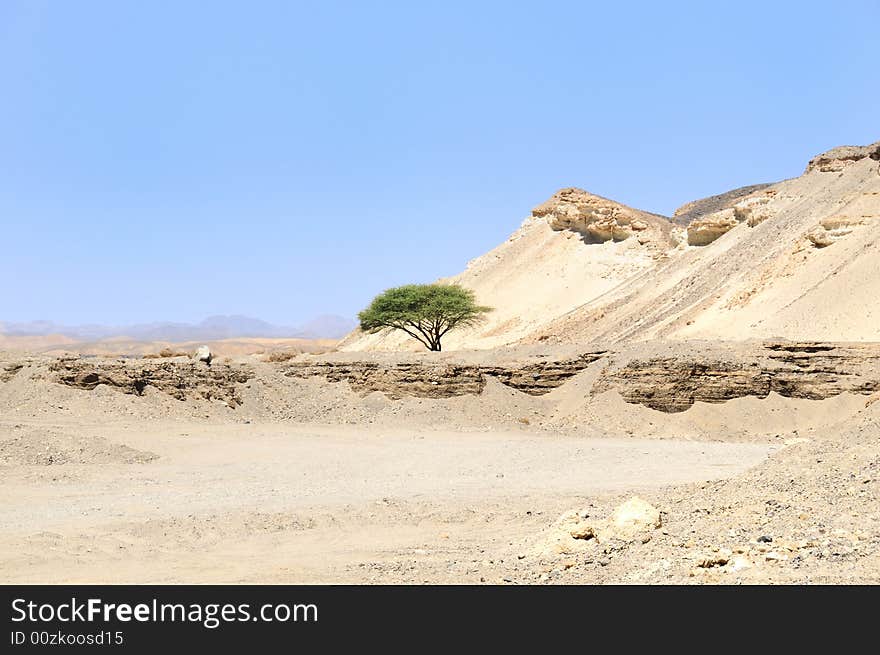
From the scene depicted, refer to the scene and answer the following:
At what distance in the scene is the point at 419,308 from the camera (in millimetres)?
46562

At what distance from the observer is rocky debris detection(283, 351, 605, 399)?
2491 cm

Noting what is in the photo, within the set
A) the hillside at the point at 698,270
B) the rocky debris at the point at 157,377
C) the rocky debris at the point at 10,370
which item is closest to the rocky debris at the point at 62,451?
the rocky debris at the point at 157,377

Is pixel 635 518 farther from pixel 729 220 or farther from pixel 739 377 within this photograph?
pixel 729 220

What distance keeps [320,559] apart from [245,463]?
29.9 feet

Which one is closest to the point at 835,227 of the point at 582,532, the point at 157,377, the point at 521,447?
the point at 521,447

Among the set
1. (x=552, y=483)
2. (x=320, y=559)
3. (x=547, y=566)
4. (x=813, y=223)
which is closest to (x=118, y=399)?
(x=552, y=483)

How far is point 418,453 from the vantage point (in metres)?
19.2

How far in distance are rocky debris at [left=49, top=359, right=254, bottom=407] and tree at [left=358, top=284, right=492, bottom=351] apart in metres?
21.1

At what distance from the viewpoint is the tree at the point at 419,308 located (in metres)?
46.5

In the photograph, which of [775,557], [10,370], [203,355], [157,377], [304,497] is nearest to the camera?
[775,557]

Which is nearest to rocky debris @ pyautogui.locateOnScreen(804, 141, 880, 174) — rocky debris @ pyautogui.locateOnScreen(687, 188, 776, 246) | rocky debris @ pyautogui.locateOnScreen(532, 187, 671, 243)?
rocky debris @ pyautogui.locateOnScreen(687, 188, 776, 246)

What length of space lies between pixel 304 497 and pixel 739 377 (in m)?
13.5

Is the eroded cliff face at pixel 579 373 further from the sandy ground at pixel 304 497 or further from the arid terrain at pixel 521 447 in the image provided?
the sandy ground at pixel 304 497

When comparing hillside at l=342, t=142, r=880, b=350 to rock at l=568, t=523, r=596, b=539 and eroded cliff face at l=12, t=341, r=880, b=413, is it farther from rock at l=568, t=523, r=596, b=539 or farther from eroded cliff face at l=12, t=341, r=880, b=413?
rock at l=568, t=523, r=596, b=539
